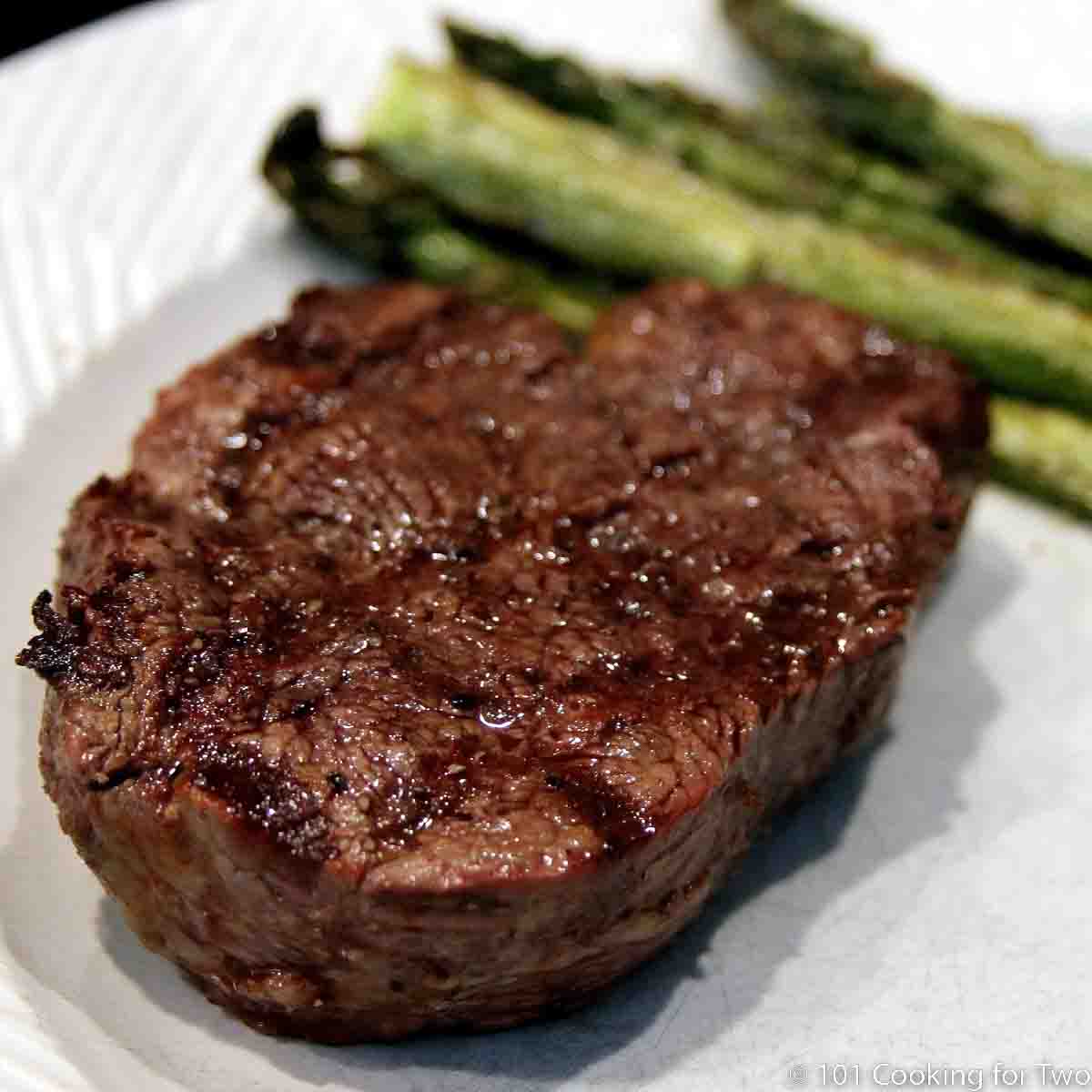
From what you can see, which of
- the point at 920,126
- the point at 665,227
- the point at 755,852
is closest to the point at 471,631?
Answer: the point at 755,852

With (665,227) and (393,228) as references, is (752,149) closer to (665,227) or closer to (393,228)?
(665,227)

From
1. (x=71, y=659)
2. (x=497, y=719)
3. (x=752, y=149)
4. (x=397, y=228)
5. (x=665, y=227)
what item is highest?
(x=71, y=659)

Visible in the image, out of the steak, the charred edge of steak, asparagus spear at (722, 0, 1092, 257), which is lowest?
asparagus spear at (722, 0, 1092, 257)

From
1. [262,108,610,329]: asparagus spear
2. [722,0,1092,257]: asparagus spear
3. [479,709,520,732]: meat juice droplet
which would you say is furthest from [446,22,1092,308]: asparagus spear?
[479,709,520,732]: meat juice droplet

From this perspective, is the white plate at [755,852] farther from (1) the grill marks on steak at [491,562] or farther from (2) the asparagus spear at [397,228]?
(1) the grill marks on steak at [491,562]

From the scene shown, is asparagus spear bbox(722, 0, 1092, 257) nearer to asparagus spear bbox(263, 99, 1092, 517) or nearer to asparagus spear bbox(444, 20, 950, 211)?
asparagus spear bbox(444, 20, 950, 211)

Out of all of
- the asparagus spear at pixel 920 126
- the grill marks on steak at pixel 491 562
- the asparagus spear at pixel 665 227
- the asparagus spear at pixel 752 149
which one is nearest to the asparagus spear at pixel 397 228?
the asparagus spear at pixel 665 227
